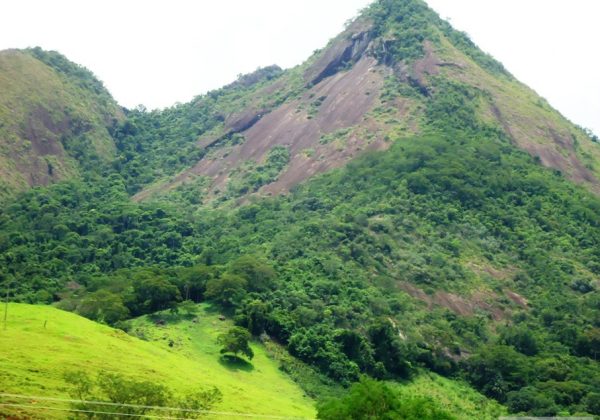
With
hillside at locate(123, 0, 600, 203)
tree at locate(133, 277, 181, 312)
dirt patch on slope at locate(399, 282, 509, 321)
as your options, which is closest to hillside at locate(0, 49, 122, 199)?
hillside at locate(123, 0, 600, 203)

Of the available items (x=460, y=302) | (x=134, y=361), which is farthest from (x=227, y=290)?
(x=460, y=302)

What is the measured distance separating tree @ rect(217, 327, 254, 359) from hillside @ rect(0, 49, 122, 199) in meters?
71.4

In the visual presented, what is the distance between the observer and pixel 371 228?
330 feet

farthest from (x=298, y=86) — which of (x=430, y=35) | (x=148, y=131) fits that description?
(x=148, y=131)

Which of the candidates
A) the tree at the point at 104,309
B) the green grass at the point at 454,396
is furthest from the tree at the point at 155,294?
the green grass at the point at 454,396

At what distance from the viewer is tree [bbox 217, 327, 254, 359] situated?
6975 centimetres

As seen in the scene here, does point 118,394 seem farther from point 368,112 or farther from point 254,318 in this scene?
point 368,112

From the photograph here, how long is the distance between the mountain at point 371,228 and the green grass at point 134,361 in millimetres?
2983

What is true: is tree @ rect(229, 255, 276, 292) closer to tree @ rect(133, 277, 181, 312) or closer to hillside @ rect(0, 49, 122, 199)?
tree @ rect(133, 277, 181, 312)

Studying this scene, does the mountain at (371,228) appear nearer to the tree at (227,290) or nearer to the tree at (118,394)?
the tree at (227,290)

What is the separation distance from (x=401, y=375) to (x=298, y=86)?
302 ft

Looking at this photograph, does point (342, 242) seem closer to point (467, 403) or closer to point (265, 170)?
point (467, 403)

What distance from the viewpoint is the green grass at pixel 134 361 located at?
51000 mm

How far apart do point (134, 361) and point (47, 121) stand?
102 m
